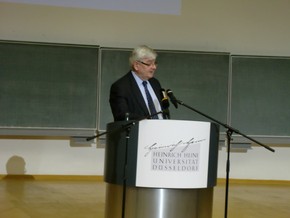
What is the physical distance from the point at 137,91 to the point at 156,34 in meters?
3.83

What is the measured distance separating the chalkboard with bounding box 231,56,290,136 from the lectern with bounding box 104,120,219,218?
421cm

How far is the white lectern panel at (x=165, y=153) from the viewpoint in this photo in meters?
2.29

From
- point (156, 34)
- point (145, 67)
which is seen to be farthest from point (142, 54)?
point (156, 34)

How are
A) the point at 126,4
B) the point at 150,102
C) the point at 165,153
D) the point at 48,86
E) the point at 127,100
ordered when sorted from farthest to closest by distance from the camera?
1. the point at 48,86
2. the point at 126,4
3. the point at 150,102
4. the point at 127,100
5. the point at 165,153

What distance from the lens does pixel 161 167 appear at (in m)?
2.29

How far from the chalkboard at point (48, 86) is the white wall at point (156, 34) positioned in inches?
8.7

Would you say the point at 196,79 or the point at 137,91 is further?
the point at 196,79

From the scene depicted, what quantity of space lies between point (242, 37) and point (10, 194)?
3973 mm

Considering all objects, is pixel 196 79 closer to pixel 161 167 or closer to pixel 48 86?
pixel 48 86

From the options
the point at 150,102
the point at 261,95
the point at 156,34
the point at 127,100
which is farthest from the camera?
the point at 261,95

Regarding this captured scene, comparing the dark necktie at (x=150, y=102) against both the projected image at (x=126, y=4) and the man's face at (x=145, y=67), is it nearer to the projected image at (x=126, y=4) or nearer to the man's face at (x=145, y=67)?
the man's face at (x=145, y=67)

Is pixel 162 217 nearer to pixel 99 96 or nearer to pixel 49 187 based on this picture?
pixel 49 187
